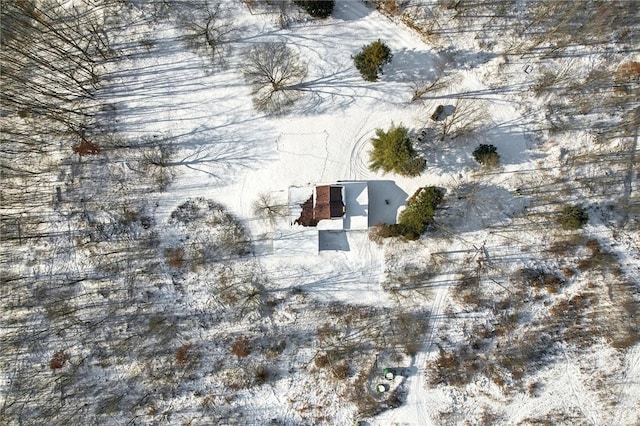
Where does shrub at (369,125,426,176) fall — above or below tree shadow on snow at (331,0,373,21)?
below

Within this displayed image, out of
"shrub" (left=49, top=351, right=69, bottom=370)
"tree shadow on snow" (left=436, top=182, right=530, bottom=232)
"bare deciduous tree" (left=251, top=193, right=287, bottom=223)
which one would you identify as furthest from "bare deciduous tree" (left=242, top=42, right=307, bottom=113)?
"shrub" (left=49, top=351, right=69, bottom=370)

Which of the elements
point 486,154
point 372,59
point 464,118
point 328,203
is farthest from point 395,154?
point 486,154

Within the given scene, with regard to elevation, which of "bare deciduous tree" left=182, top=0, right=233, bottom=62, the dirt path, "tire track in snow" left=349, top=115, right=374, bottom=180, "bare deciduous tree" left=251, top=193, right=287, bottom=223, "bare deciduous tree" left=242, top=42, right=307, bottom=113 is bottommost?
the dirt path

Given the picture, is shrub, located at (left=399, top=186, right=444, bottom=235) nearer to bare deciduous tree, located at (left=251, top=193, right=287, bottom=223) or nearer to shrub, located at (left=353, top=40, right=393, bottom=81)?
bare deciduous tree, located at (left=251, top=193, right=287, bottom=223)

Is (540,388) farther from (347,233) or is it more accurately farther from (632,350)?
(347,233)

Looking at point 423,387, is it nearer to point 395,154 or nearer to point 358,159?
point 395,154

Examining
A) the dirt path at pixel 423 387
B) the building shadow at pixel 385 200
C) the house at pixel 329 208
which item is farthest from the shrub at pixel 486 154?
the dirt path at pixel 423 387
